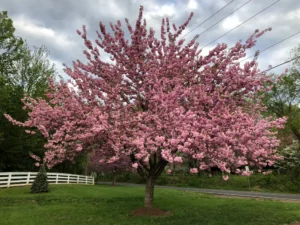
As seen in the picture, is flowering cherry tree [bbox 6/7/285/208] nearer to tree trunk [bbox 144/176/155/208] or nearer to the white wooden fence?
tree trunk [bbox 144/176/155/208]

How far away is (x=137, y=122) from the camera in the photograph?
8.46 m

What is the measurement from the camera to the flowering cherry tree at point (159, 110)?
7.48 meters

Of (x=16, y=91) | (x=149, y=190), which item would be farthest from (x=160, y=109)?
(x=16, y=91)

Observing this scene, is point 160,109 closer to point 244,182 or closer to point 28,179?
point 28,179

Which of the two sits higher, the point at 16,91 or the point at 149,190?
the point at 16,91

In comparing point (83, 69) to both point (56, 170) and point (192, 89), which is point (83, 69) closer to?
point (192, 89)

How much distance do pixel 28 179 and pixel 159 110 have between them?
1780 cm

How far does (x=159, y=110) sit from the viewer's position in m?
8.26

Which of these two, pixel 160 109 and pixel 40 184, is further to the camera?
pixel 40 184

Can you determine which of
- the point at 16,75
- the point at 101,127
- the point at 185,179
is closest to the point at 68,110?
the point at 101,127

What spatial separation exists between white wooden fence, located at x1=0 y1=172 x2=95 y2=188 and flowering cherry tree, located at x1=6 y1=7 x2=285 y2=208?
39.9ft

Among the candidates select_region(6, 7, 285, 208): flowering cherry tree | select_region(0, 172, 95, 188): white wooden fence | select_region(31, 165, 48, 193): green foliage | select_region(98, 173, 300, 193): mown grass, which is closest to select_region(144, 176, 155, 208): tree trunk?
select_region(6, 7, 285, 208): flowering cherry tree

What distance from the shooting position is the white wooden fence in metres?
19.7

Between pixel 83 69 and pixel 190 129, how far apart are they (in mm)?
5599
